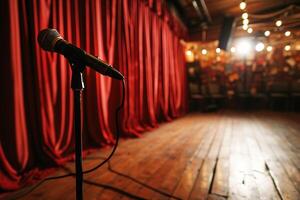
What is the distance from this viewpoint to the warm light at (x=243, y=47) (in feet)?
23.4

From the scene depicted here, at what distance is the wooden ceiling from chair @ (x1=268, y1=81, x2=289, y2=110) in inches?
59.5

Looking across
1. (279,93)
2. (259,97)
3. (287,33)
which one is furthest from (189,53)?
(279,93)

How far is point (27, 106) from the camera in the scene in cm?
196

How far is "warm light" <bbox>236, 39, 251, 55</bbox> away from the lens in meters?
7.13

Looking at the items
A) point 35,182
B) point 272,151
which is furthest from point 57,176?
point 272,151

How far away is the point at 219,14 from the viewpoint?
6.79m

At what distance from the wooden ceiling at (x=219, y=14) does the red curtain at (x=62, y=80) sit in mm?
2035

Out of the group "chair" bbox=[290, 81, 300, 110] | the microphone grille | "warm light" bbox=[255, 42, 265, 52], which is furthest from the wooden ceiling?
the microphone grille

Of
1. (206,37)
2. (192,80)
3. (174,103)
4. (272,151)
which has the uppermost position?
(206,37)

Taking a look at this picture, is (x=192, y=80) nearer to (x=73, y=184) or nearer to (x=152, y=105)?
(x=152, y=105)

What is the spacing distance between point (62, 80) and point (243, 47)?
251 inches

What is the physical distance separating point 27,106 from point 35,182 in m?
0.63

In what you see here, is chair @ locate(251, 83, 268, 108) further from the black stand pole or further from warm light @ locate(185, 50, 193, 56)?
the black stand pole

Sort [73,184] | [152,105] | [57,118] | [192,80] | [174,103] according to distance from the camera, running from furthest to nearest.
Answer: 1. [192,80]
2. [174,103]
3. [152,105]
4. [57,118]
5. [73,184]
